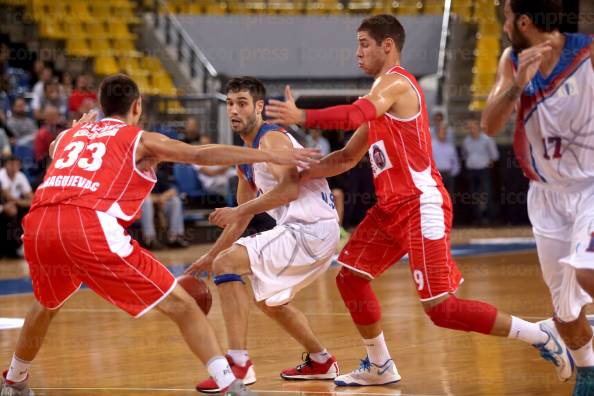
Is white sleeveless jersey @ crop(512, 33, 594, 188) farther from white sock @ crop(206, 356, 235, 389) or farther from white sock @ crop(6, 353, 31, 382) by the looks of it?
white sock @ crop(6, 353, 31, 382)

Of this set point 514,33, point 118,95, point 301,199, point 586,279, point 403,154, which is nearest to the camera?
point 586,279

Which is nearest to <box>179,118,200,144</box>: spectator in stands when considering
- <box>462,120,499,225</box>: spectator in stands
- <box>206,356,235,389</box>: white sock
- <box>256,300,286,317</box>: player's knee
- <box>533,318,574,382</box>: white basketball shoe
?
<box>462,120,499,225</box>: spectator in stands

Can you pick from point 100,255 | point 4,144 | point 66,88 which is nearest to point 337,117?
point 100,255

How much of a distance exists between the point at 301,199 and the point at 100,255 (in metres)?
1.46

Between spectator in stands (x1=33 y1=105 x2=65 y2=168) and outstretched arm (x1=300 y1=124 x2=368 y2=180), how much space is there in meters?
8.56

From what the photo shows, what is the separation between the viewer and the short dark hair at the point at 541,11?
4406 millimetres

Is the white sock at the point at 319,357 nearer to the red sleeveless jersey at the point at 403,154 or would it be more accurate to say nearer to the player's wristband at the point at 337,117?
the red sleeveless jersey at the point at 403,154

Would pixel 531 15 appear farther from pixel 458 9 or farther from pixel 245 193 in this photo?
pixel 458 9

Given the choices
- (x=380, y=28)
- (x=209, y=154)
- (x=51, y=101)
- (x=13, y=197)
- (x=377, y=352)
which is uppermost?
(x=380, y=28)

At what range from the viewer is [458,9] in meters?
21.2

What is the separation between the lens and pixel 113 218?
4805 mm

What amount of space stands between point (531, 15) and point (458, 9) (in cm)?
1709

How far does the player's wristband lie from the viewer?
4.77 metres

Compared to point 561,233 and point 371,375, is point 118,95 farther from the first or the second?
point 561,233
